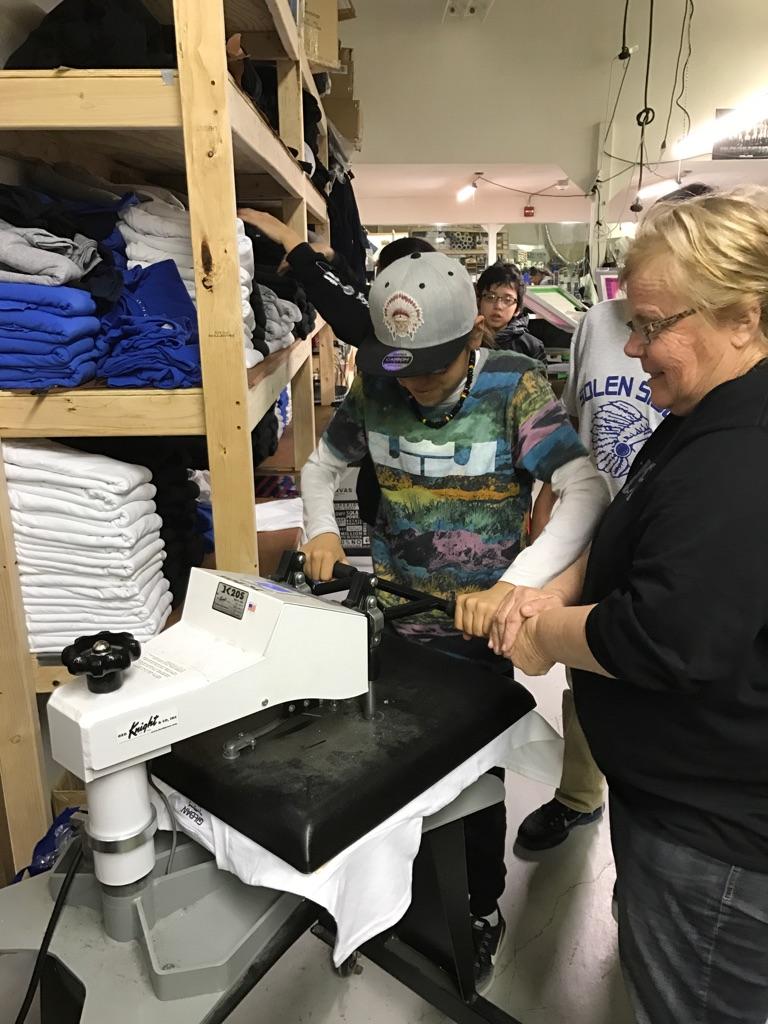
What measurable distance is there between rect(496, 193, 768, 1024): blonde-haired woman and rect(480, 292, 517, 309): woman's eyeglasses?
295cm

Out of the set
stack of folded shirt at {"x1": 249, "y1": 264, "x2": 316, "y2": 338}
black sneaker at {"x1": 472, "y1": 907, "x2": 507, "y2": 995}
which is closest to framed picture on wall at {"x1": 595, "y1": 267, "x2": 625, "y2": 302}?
stack of folded shirt at {"x1": 249, "y1": 264, "x2": 316, "y2": 338}

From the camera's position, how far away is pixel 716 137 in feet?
20.4

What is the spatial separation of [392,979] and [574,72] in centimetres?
644

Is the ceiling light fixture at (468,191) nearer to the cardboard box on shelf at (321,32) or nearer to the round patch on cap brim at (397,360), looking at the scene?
the cardboard box on shelf at (321,32)

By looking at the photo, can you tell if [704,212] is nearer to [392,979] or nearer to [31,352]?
[31,352]

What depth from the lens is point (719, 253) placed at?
882 millimetres

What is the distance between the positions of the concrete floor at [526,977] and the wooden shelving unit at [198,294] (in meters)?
0.54

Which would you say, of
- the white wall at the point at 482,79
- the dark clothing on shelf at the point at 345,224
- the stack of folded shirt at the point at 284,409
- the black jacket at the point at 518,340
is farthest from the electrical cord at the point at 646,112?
the stack of folded shirt at the point at 284,409

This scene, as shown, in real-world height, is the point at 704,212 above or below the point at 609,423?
above

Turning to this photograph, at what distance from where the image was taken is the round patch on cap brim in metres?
1.23

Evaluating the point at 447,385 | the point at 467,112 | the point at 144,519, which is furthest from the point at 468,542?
the point at 467,112

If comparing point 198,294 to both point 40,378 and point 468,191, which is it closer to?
point 40,378

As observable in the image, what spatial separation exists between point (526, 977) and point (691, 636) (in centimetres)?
121

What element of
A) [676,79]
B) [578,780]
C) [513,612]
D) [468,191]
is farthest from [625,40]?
[513,612]
